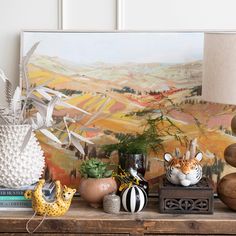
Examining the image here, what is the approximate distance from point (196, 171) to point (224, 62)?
319mm

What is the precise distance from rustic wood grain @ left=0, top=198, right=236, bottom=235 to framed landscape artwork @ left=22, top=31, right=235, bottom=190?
29 cm

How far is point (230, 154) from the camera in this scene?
157cm

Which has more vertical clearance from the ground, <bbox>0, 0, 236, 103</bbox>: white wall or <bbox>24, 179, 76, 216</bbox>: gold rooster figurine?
<bbox>0, 0, 236, 103</bbox>: white wall

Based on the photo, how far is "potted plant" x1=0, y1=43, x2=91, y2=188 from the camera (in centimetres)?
156

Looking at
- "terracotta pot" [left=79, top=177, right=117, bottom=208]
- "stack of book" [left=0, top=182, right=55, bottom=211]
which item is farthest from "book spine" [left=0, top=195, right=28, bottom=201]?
"terracotta pot" [left=79, top=177, right=117, bottom=208]

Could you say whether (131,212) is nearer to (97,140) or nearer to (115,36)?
(97,140)

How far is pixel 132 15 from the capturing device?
69.2 inches

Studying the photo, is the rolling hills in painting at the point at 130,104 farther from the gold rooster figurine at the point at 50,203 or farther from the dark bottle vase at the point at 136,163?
the gold rooster figurine at the point at 50,203

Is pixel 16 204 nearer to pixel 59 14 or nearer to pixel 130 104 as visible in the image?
pixel 130 104

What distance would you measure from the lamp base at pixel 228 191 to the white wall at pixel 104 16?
1.69 ft

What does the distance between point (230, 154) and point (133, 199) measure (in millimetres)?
322

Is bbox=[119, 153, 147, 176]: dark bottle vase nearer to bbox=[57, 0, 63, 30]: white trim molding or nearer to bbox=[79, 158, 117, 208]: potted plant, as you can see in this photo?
bbox=[79, 158, 117, 208]: potted plant

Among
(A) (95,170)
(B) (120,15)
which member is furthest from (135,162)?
(B) (120,15)

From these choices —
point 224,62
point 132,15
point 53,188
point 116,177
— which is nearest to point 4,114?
point 53,188
